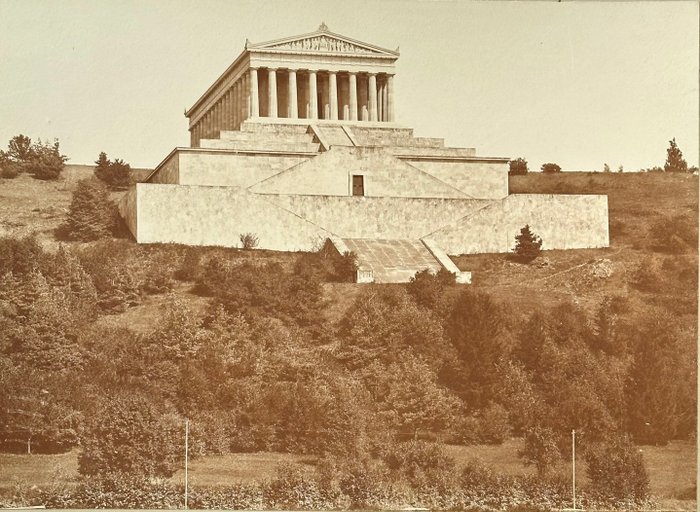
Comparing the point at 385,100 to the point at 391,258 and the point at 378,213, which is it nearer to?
the point at 378,213

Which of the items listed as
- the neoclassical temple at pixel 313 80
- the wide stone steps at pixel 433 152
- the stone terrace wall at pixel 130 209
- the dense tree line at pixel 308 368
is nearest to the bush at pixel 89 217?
the stone terrace wall at pixel 130 209

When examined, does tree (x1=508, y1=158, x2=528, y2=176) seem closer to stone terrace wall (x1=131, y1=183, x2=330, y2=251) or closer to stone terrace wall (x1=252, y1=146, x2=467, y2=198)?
stone terrace wall (x1=252, y1=146, x2=467, y2=198)

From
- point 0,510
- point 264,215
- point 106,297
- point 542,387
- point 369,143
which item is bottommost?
point 0,510

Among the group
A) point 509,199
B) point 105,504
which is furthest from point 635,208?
point 105,504

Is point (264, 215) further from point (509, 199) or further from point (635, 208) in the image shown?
point (635, 208)

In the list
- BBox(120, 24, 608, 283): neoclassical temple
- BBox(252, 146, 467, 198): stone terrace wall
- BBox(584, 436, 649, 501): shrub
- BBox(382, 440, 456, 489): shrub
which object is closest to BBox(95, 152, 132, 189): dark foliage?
BBox(120, 24, 608, 283): neoclassical temple

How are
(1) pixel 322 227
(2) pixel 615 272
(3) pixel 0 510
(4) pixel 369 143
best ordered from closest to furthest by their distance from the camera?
(3) pixel 0 510
(2) pixel 615 272
(1) pixel 322 227
(4) pixel 369 143
